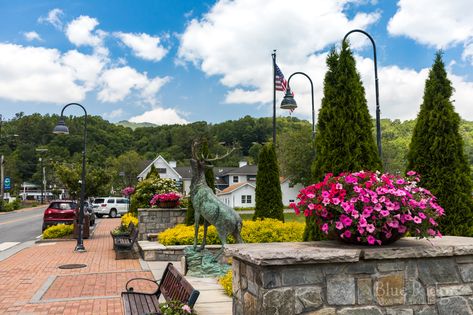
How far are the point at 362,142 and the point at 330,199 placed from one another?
314cm

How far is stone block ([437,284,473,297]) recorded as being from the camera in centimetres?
412

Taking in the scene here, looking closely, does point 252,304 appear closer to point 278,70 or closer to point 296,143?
point 278,70

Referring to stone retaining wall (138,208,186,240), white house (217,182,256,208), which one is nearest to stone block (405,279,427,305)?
stone retaining wall (138,208,186,240)

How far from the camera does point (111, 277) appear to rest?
9.91 metres

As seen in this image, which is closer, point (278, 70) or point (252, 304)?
point (252, 304)

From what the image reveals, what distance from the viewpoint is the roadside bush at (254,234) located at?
12359 millimetres

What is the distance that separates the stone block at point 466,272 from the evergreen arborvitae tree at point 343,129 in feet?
8.79

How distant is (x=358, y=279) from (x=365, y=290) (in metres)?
0.12

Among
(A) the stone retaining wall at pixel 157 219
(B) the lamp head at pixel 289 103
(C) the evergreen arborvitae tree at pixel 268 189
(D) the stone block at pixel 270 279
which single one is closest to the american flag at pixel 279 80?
(B) the lamp head at pixel 289 103

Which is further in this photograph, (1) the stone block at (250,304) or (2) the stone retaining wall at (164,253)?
(2) the stone retaining wall at (164,253)

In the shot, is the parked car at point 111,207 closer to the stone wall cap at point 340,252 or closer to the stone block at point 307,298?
the stone wall cap at point 340,252

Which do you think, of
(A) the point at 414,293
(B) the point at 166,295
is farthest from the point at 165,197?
(A) the point at 414,293

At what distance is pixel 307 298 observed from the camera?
3.85 meters

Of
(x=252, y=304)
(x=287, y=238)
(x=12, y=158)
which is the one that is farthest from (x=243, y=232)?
(x=12, y=158)
